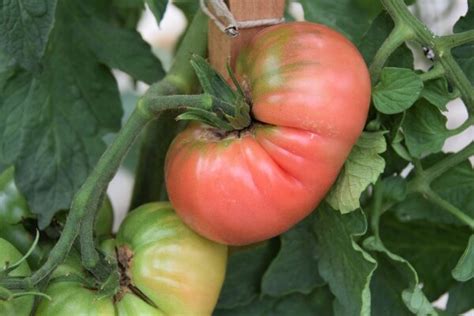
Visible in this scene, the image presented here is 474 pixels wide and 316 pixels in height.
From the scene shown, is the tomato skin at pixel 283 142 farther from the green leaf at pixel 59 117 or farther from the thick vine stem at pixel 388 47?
the green leaf at pixel 59 117

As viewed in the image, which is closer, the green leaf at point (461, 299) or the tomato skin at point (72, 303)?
the tomato skin at point (72, 303)

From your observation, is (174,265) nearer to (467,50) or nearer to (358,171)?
(358,171)

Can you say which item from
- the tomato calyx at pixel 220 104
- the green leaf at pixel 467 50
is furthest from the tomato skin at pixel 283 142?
the green leaf at pixel 467 50

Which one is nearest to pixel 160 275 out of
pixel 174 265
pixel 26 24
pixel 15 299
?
pixel 174 265

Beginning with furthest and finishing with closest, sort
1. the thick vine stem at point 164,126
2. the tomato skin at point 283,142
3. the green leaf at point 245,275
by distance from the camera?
the green leaf at point 245,275
the thick vine stem at point 164,126
the tomato skin at point 283,142

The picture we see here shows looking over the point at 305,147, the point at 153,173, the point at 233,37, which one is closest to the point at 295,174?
the point at 305,147

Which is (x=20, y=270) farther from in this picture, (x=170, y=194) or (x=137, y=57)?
(x=137, y=57)
